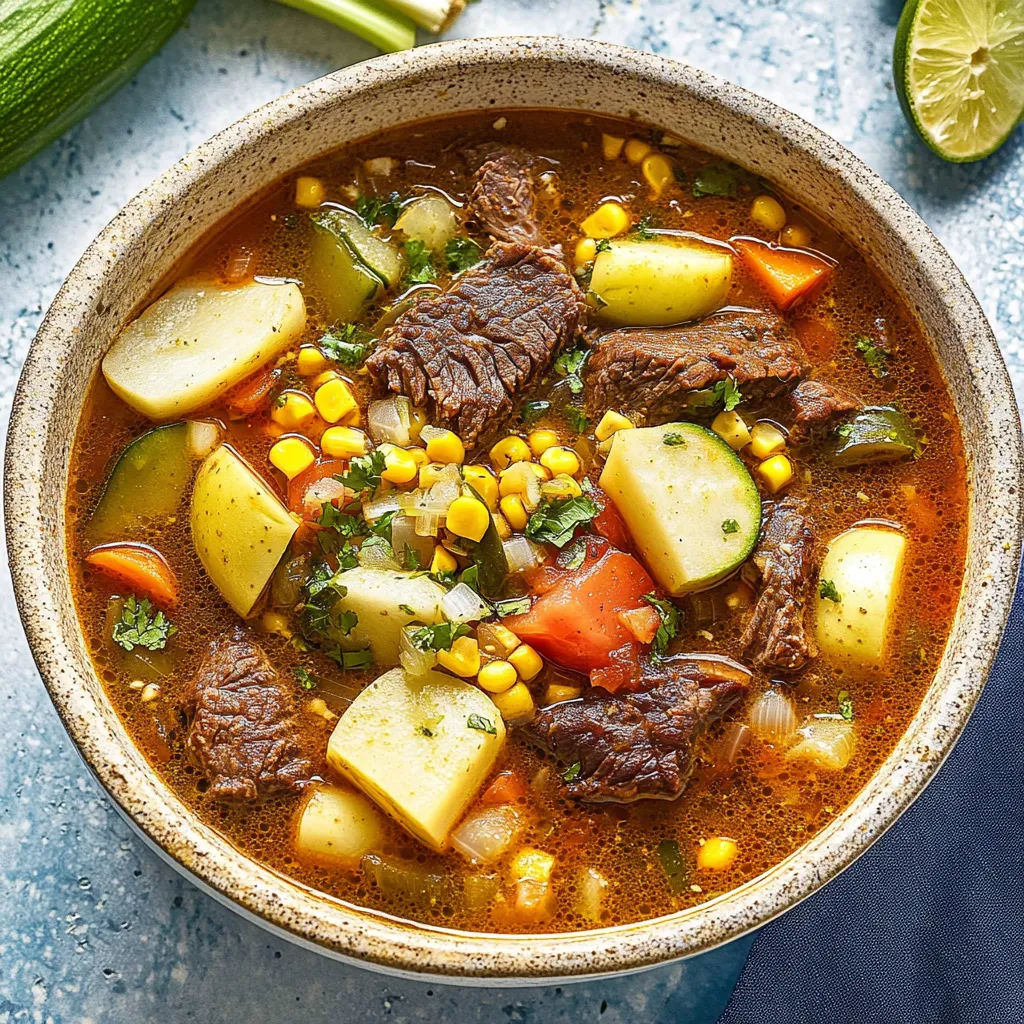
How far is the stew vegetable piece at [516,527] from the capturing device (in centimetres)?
329

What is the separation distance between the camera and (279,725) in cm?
332

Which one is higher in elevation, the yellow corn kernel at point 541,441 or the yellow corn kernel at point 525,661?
the yellow corn kernel at point 541,441

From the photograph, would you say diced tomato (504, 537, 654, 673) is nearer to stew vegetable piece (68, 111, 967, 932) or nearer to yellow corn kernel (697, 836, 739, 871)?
stew vegetable piece (68, 111, 967, 932)

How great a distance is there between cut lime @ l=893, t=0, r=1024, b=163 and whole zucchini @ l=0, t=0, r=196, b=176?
8.09ft

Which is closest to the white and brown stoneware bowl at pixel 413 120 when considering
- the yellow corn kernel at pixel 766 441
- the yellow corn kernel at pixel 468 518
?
the yellow corn kernel at pixel 766 441

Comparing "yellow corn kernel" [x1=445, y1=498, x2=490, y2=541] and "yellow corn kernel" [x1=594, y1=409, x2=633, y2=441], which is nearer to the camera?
"yellow corn kernel" [x1=445, y1=498, x2=490, y2=541]

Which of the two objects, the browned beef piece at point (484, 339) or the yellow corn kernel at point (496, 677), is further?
the browned beef piece at point (484, 339)

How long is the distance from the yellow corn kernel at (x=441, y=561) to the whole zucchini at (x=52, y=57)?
1991 mm

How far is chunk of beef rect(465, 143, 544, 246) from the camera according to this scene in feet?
11.9

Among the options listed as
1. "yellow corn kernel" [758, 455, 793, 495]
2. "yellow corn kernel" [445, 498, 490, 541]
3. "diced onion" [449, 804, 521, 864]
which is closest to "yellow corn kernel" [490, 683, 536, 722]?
"diced onion" [449, 804, 521, 864]

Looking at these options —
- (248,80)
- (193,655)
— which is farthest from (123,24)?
(193,655)

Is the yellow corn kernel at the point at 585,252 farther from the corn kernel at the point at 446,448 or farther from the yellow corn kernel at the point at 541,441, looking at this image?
the corn kernel at the point at 446,448

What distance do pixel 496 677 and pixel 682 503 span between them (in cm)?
68

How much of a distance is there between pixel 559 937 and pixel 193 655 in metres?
1.22
